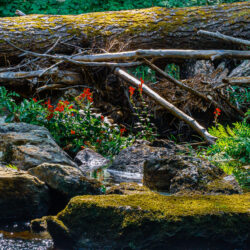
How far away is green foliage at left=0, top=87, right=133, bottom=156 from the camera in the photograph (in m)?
6.13

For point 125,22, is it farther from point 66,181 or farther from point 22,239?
point 22,239

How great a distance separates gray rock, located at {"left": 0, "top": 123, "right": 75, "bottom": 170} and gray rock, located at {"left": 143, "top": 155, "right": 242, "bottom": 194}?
1007mm

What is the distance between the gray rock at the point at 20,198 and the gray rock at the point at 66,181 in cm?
17

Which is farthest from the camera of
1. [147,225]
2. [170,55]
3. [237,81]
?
[170,55]

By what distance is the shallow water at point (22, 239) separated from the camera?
2.67 m

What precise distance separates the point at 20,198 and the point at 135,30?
5377mm

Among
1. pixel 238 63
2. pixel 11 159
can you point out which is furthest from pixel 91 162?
pixel 238 63

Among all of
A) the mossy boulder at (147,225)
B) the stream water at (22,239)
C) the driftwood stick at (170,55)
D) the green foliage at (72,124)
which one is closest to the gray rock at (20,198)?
the stream water at (22,239)

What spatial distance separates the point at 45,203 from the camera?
3418 millimetres

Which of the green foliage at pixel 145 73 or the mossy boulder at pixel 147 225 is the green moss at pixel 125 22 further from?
the mossy boulder at pixel 147 225

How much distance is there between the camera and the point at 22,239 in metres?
2.81

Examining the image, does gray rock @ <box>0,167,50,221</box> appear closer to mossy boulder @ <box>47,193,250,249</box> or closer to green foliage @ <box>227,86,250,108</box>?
mossy boulder @ <box>47,193,250,249</box>

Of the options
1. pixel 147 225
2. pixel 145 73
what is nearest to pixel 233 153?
pixel 147 225

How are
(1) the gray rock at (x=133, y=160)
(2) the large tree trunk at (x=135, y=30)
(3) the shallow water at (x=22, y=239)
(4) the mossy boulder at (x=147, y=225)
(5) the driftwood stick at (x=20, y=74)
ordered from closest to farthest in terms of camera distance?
(4) the mossy boulder at (x=147, y=225)
(3) the shallow water at (x=22, y=239)
(1) the gray rock at (x=133, y=160)
(5) the driftwood stick at (x=20, y=74)
(2) the large tree trunk at (x=135, y=30)
